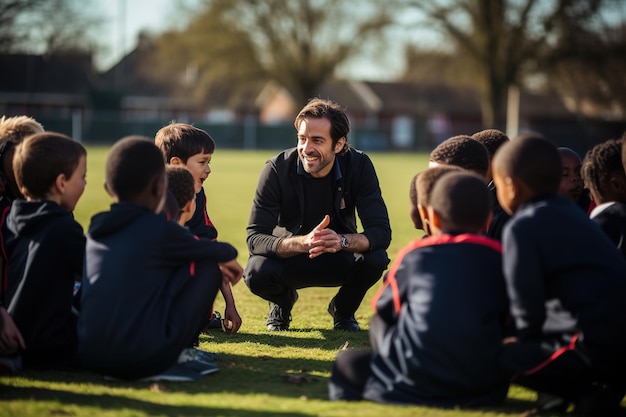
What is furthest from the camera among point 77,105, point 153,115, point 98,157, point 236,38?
point 153,115

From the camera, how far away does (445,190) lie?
3.93 metres

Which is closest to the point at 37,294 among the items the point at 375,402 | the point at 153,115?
the point at 375,402

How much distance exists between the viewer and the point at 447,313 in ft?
12.4

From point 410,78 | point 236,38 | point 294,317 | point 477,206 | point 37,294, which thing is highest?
point 236,38

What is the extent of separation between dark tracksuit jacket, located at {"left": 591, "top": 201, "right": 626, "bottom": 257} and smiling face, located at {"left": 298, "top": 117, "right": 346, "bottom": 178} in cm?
226

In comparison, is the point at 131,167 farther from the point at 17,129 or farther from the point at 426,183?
the point at 17,129

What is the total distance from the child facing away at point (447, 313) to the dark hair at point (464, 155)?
1111mm

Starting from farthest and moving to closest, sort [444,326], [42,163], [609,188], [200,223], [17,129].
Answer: [200,223] < [17,129] < [609,188] < [42,163] < [444,326]

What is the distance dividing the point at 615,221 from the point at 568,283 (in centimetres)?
102

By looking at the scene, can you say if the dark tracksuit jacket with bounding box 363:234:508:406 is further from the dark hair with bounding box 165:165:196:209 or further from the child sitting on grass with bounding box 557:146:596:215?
the child sitting on grass with bounding box 557:146:596:215

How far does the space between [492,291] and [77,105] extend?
69251 mm

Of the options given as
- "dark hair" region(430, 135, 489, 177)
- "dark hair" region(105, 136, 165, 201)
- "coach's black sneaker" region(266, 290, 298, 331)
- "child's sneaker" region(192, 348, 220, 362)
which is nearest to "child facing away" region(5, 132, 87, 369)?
"dark hair" region(105, 136, 165, 201)

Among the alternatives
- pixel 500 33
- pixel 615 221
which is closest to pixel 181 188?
pixel 615 221

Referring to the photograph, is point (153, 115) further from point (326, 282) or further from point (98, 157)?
point (326, 282)
